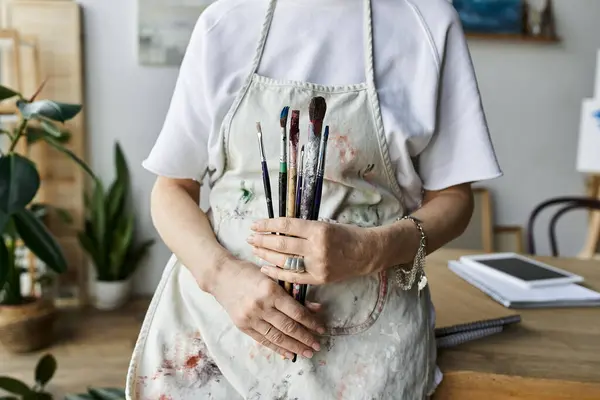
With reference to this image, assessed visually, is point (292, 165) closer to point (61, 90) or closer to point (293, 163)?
point (293, 163)

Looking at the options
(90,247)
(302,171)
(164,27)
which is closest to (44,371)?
(90,247)

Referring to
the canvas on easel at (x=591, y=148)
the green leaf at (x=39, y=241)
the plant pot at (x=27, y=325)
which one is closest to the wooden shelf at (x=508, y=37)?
the canvas on easel at (x=591, y=148)

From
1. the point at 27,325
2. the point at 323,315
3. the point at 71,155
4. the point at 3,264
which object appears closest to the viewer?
the point at 323,315

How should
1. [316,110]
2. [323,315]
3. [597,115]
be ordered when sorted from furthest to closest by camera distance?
[597,115], [323,315], [316,110]

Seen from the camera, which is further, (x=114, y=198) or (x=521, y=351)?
(x=114, y=198)

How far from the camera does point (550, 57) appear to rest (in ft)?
11.6

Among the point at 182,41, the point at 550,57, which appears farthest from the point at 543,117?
the point at 182,41

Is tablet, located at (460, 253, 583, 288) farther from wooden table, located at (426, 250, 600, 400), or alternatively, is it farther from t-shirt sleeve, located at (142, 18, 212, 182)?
t-shirt sleeve, located at (142, 18, 212, 182)

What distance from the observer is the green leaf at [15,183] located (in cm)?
157

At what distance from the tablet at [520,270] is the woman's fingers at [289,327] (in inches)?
31.1

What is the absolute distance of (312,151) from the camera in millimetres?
701

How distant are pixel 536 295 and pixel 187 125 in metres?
0.88

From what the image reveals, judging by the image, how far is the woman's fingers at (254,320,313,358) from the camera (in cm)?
76

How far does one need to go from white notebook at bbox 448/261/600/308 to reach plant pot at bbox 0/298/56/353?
1960 mm
